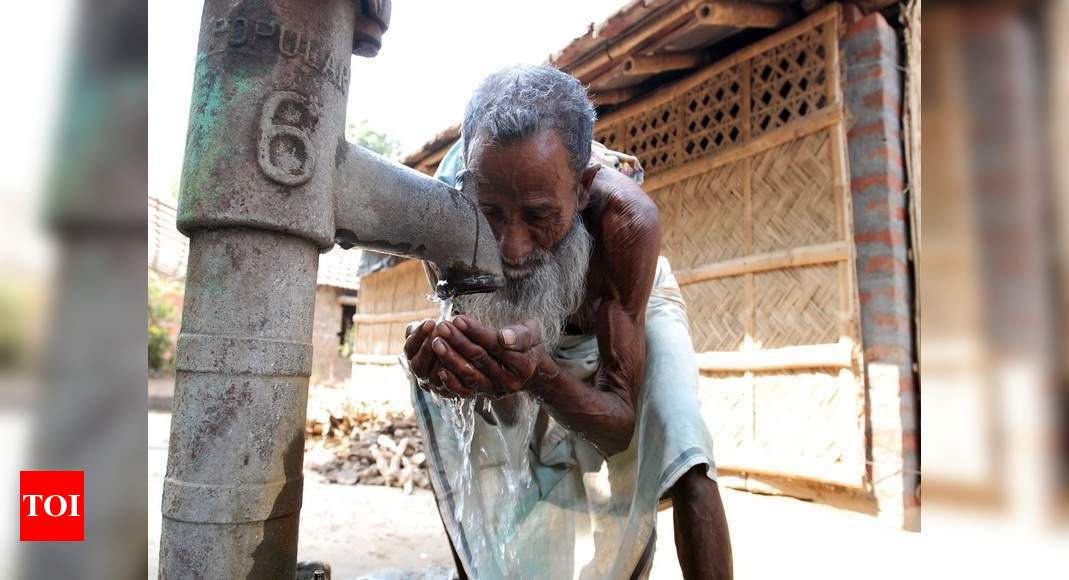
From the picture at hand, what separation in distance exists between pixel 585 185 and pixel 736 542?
242 centimetres

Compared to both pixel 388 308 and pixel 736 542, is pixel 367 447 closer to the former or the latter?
pixel 388 308

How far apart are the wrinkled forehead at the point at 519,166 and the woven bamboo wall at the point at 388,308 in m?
6.79

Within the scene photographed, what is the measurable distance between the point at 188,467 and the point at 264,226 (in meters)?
0.47

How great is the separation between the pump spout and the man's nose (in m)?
0.03

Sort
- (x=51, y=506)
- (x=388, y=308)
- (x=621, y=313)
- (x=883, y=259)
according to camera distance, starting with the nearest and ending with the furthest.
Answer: (x=51, y=506)
(x=621, y=313)
(x=883, y=259)
(x=388, y=308)

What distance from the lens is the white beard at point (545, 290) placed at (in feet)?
6.03

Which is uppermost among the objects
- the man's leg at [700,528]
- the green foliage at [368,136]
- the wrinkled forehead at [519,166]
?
the green foliage at [368,136]

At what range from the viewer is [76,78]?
80 cm

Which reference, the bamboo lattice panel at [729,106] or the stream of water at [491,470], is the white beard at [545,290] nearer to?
the stream of water at [491,470]

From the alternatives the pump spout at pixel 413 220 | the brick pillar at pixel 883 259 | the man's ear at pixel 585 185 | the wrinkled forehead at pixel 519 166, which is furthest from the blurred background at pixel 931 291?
the brick pillar at pixel 883 259

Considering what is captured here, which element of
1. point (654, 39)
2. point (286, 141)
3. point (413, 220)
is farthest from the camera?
point (654, 39)

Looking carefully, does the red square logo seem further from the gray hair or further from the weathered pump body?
the gray hair

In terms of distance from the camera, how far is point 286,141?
3.93 feet

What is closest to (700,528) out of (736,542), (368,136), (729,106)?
(736,542)
